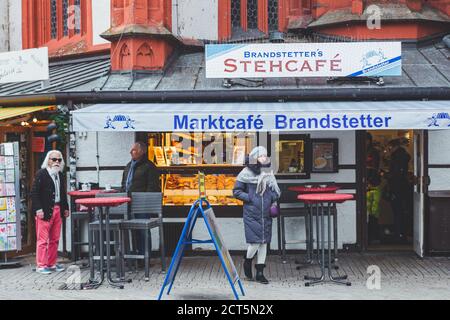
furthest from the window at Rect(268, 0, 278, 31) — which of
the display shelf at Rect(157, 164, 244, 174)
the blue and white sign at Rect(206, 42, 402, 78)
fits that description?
the display shelf at Rect(157, 164, 244, 174)

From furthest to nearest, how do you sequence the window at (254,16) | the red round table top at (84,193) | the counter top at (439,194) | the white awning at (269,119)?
the window at (254,16)
the counter top at (439,194)
the red round table top at (84,193)
the white awning at (269,119)

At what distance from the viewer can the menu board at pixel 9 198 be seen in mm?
11742

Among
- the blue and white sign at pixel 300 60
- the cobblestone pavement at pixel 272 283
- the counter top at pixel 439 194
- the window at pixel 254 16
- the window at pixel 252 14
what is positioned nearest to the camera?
the cobblestone pavement at pixel 272 283

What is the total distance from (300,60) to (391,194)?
139 inches

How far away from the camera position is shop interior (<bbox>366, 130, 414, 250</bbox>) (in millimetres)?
13523

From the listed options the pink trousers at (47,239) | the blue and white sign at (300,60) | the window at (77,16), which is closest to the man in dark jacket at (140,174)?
the pink trousers at (47,239)

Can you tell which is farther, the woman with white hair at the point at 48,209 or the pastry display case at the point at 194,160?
the pastry display case at the point at 194,160

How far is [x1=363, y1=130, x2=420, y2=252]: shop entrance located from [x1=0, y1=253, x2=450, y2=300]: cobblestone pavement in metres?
1.35

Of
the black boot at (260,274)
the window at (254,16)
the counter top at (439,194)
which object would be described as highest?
the window at (254,16)

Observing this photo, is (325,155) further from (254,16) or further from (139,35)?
(254,16)

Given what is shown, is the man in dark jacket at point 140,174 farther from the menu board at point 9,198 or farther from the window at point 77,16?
the window at point 77,16

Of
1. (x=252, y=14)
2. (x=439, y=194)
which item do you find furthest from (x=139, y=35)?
(x=439, y=194)

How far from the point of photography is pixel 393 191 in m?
13.8

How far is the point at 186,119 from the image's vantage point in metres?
10.8
